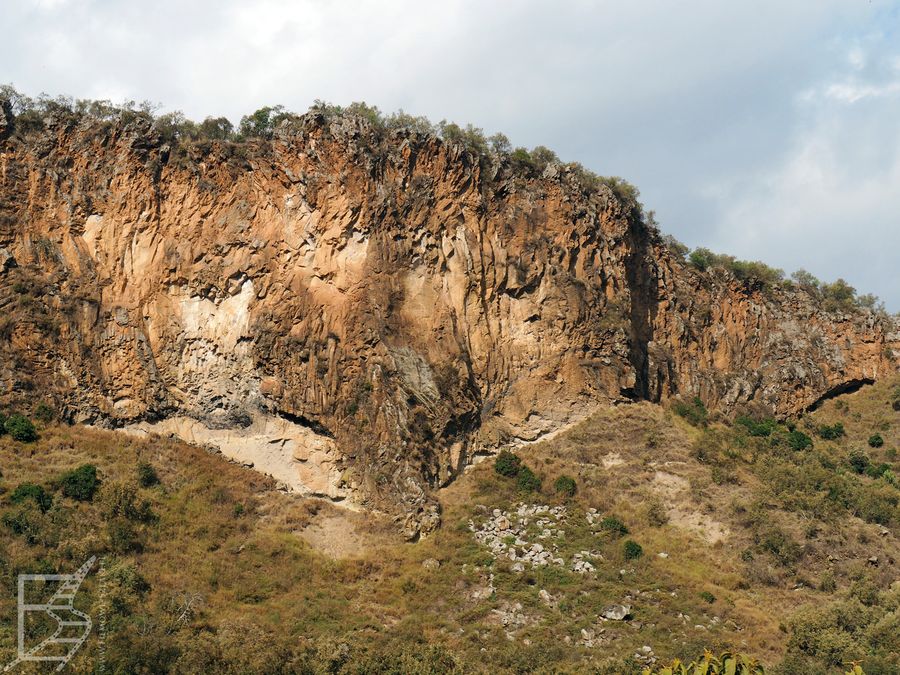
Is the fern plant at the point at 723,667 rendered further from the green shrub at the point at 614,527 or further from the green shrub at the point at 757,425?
the green shrub at the point at 757,425

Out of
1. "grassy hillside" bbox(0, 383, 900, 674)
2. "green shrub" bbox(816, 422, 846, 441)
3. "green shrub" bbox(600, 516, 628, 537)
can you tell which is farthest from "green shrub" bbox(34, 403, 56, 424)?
"green shrub" bbox(816, 422, 846, 441)

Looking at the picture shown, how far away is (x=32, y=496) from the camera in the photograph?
129 ft

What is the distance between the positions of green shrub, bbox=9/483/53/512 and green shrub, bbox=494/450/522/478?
18.0 m

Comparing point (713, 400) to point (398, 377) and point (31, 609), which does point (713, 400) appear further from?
point (31, 609)

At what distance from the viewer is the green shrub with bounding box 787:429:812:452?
172 feet

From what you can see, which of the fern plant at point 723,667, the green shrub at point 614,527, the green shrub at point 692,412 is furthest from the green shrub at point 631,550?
the fern plant at point 723,667

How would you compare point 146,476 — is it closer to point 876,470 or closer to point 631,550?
point 631,550

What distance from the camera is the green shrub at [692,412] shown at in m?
51.1

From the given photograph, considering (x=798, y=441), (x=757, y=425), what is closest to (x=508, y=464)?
(x=757, y=425)

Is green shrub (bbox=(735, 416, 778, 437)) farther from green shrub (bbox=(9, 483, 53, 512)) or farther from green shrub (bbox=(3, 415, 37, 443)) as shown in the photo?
green shrub (bbox=(3, 415, 37, 443))

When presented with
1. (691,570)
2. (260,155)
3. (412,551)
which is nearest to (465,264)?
(260,155)

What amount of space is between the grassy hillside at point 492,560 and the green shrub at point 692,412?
6.88 ft

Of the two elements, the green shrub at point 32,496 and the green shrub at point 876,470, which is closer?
the green shrub at point 32,496

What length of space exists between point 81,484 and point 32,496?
1869 millimetres
